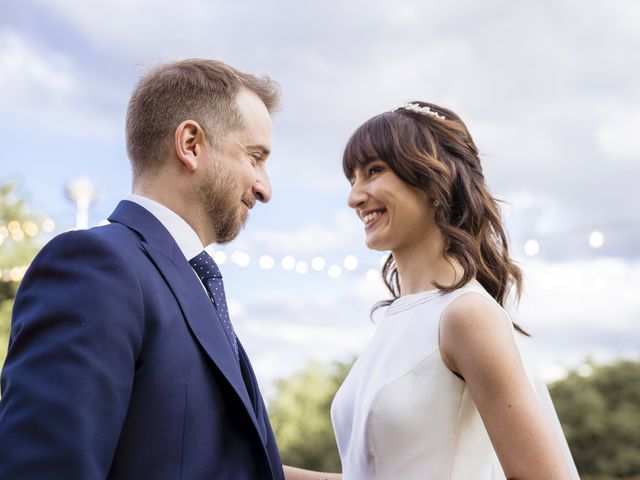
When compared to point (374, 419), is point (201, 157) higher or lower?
higher

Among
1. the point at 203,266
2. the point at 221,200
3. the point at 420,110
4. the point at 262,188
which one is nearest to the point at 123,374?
the point at 203,266

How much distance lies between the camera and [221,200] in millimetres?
1979

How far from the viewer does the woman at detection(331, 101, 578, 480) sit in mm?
2006

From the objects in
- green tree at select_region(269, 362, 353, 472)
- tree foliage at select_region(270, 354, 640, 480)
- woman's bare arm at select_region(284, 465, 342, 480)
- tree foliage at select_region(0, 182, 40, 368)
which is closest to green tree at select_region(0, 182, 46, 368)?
tree foliage at select_region(0, 182, 40, 368)

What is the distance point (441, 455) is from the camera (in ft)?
7.31

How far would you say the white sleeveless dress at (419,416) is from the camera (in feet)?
7.31

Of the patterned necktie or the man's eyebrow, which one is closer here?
the patterned necktie

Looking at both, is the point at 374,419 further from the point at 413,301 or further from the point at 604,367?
the point at 604,367

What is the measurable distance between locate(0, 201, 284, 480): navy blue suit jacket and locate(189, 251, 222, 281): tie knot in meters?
0.07

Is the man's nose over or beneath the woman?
over

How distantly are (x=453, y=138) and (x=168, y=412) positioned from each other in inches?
54.8

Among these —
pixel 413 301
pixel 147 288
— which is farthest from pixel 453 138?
pixel 147 288

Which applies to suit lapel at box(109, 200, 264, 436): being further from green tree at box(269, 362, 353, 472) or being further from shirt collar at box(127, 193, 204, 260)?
green tree at box(269, 362, 353, 472)

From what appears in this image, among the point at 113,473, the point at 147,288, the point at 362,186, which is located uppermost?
the point at 362,186
